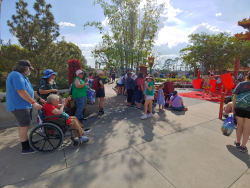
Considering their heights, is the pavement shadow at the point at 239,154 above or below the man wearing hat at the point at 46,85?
below

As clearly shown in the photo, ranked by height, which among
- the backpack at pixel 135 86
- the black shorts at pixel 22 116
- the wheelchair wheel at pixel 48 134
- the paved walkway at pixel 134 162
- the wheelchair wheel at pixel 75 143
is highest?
the backpack at pixel 135 86

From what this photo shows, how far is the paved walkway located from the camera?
2020 mm

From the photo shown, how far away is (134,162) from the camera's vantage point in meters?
2.44

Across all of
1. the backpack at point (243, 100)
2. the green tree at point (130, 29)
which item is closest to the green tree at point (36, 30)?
the green tree at point (130, 29)

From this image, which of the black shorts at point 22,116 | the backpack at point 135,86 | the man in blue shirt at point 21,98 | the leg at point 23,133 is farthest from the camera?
the backpack at point 135,86

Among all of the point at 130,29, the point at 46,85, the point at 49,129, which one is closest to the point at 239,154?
the point at 49,129

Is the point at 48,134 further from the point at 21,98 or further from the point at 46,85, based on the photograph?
the point at 46,85

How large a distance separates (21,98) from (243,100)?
14.2ft

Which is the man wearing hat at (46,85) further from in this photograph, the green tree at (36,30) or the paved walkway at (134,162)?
the green tree at (36,30)

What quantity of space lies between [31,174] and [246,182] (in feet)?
11.1

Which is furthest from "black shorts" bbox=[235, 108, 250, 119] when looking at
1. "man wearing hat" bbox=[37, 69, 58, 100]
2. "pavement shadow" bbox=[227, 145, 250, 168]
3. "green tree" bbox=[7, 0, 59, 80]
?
"green tree" bbox=[7, 0, 59, 80]

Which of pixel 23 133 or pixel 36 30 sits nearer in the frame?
pixel 23 133

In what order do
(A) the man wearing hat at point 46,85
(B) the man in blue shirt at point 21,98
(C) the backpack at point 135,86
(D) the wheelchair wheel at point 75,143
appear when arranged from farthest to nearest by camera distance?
(C) the backpack at point 135,86
(A) the man wearing hat at point 46,85
(D) the wheelchair wheel at point 75,143
(B) the man in blue shirt at point 21,98

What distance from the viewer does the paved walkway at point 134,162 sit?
2.02 meters
